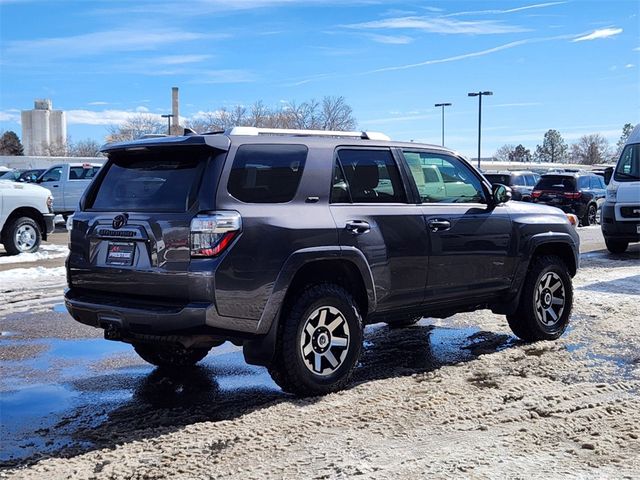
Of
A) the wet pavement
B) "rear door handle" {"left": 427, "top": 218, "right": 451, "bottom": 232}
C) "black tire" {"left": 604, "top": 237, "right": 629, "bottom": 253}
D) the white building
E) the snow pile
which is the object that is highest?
the white building

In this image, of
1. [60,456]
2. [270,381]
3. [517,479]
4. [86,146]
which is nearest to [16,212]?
[270,381]

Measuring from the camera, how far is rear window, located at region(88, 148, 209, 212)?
16.2 ft

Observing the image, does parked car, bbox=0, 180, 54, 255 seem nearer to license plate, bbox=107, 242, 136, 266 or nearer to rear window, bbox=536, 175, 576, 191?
license plate, bbox=107, 242, 136, 266

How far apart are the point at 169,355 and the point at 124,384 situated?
1.94 ft

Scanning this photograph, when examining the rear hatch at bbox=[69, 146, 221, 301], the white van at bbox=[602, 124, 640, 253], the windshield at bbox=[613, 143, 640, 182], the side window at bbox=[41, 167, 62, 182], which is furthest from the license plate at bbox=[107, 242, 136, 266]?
the side window at bbox=[41, 167, 62, 182]

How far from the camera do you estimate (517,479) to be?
3801 millimetres

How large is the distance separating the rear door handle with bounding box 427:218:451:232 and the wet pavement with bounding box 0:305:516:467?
1199mm

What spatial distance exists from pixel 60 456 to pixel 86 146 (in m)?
99.9

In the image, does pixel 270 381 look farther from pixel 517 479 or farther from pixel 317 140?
pixel 517 479

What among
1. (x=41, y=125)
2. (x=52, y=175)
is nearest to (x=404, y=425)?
(x=52, y=175)

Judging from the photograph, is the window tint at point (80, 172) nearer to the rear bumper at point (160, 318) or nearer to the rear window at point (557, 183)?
the rear window at point (557, 183)

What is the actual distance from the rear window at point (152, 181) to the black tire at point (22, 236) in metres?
9.99

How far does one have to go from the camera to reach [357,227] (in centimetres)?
545

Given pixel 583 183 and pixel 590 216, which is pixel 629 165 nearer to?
pixel 583 183
